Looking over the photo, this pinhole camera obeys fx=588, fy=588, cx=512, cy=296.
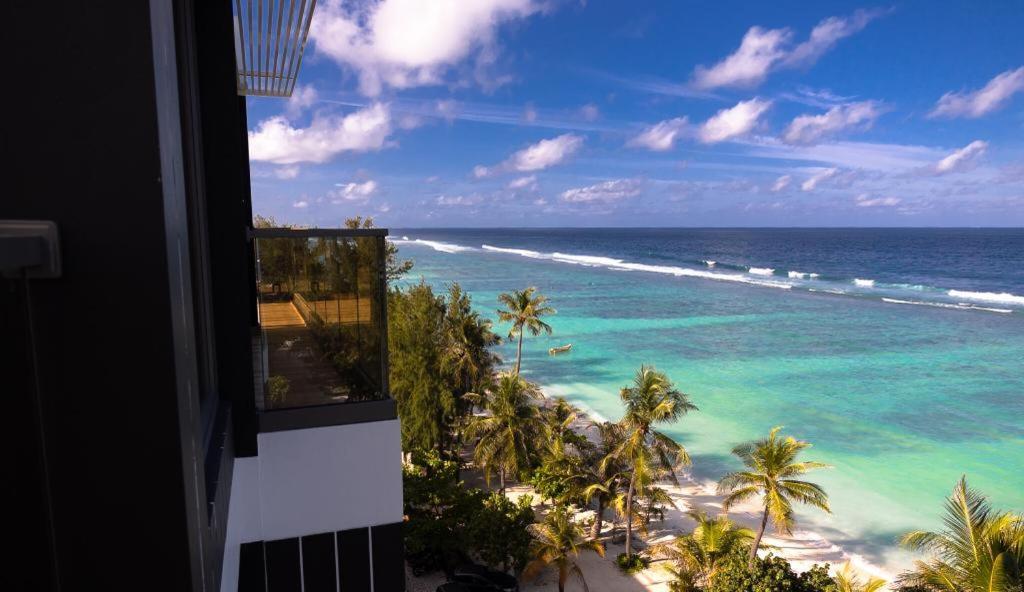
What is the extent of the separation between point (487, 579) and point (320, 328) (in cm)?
1007

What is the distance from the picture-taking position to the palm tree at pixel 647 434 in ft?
50.4

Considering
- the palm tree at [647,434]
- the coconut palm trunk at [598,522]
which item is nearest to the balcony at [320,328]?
the palm tree at [647,434]

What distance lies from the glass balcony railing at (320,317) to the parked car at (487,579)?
382 inches

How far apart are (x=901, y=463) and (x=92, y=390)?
1029 inches

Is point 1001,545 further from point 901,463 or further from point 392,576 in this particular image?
point 901,463

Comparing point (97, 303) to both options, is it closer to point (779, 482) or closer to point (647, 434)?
point (779, 482)

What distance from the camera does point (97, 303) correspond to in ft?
2.79

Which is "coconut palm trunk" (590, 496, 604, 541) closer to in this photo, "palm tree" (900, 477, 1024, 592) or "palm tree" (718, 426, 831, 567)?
"palm tree" (718, 426, 831, 567)

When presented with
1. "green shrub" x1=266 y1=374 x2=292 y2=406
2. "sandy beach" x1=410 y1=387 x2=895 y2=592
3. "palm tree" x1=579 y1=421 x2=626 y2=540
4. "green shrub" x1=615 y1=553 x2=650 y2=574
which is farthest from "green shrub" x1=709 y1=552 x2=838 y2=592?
"green shrub" x1=266 y1=374 x2=292 y2=406

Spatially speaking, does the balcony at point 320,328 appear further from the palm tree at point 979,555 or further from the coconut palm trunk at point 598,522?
the coconut palm trunk at point 598,522

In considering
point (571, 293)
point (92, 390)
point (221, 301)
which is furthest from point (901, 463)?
point (571, 293)

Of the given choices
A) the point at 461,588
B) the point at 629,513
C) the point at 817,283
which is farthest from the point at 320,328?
the point at 817,283

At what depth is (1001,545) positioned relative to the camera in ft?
30.7

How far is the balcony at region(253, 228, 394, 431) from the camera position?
423 cm
